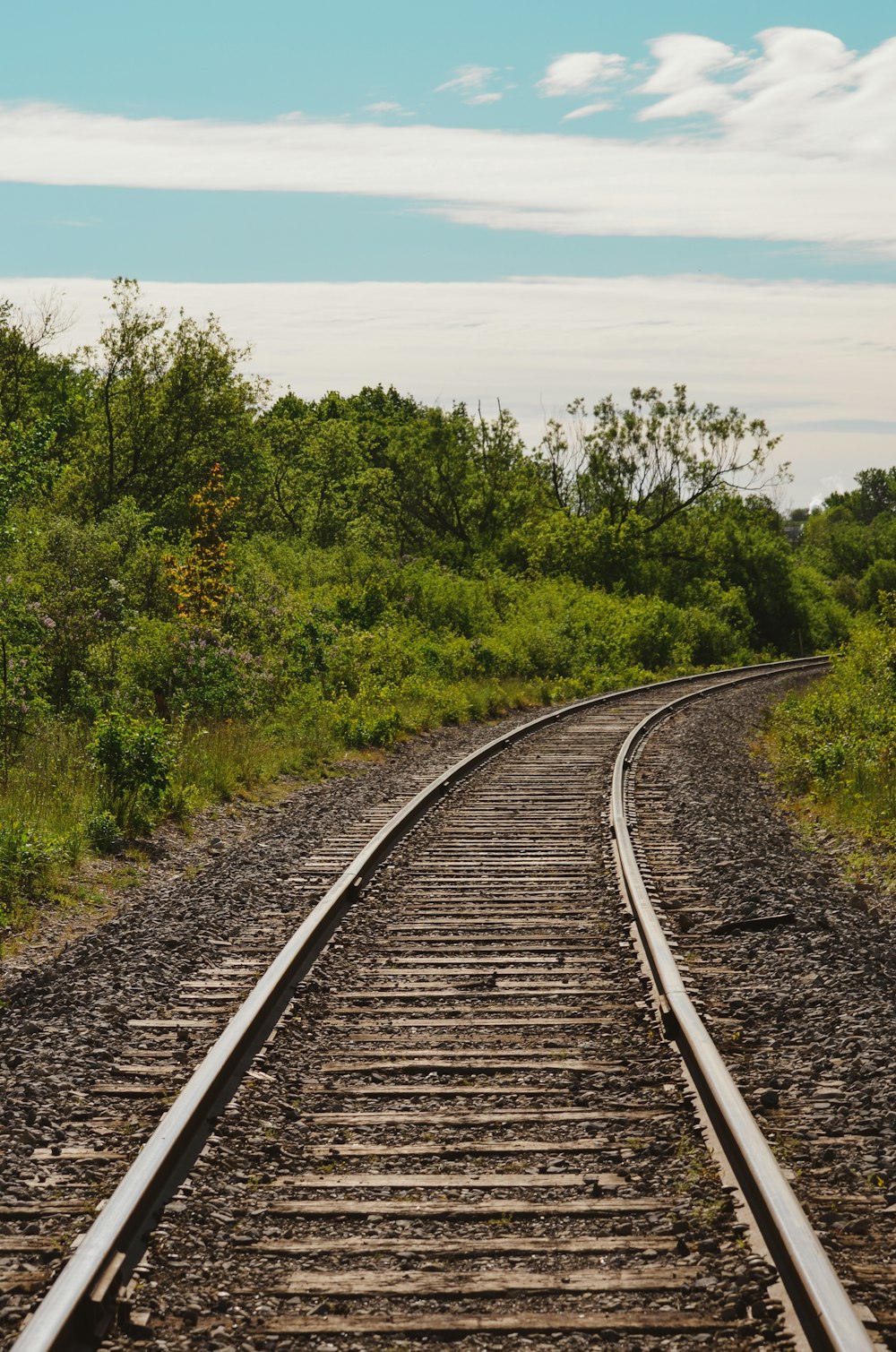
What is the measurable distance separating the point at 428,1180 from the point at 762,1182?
3.93ft

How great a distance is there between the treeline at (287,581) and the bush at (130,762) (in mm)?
26

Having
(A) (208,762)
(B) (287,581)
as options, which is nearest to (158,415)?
(B) (287,581)

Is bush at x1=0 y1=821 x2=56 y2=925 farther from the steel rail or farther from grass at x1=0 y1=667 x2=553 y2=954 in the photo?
the steel rail

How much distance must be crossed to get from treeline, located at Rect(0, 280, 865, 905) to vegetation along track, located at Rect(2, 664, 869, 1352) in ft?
12.6

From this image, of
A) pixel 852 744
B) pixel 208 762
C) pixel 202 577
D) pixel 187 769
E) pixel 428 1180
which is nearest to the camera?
pixel 428 1180

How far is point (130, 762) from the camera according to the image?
39.2 ft

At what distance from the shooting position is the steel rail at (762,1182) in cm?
335

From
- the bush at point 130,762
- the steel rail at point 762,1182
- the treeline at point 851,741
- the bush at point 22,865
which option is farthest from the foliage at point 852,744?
the bush at point 22,865

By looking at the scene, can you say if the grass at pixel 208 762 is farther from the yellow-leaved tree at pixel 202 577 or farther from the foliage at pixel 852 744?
the foliage at pixel 852 744

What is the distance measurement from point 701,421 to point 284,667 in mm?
37066

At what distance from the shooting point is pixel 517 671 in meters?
29.5

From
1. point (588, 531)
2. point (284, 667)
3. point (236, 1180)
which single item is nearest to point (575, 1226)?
point (236, 1180)

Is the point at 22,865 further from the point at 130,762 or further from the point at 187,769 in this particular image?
the point at 187,769

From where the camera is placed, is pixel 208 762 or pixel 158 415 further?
pixel 158 415
